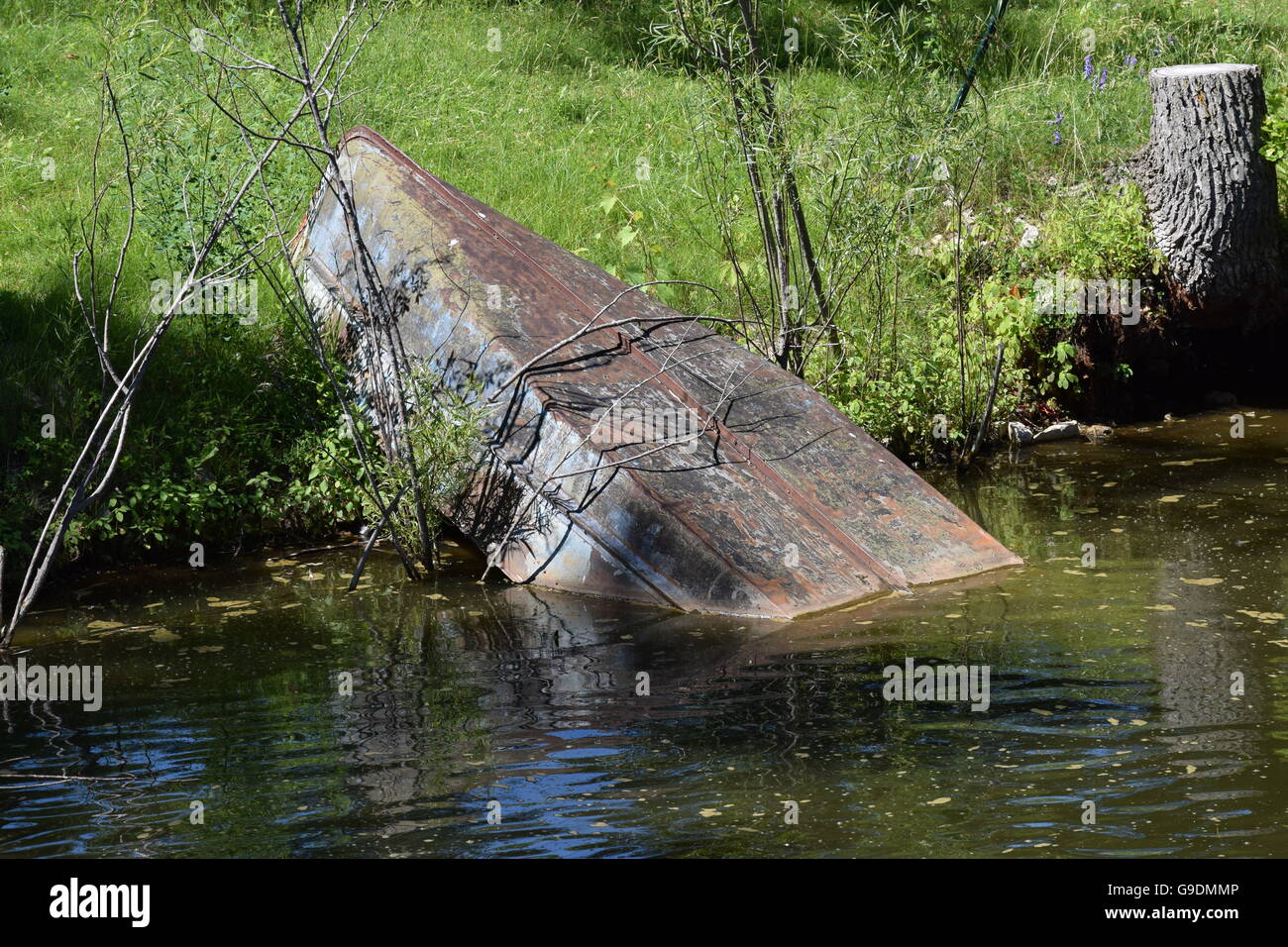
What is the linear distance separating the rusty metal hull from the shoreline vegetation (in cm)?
77

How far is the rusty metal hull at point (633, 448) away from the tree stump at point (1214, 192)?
9.64 feet

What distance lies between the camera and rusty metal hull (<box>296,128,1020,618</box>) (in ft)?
18.3

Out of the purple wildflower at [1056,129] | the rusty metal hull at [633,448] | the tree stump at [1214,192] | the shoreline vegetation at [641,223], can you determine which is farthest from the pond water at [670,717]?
the purple wildflower at [1056,129]

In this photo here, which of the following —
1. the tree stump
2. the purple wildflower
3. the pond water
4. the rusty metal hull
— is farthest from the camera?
the purple wildflower

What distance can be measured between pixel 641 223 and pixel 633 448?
357 centimetres

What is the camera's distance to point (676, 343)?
21.9 ft

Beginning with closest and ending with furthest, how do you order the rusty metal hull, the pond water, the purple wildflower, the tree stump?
1. the pond water
2. the rusty metal hull
3. the tree stump
4. the purple wildflower

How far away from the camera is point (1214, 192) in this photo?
804 centimetres

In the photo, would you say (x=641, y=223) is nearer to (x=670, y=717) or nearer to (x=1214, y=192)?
(x=1214, y=192)

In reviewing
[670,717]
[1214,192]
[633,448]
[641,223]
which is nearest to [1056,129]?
[1214,192]

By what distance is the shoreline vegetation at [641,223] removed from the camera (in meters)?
6.70

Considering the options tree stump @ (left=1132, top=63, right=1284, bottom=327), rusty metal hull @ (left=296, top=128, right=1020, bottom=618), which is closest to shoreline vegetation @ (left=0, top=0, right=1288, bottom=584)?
tree stump @ (left=1132, top=63, right=1284, bottom=327)

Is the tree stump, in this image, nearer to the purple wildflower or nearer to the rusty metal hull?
the purple wildflower

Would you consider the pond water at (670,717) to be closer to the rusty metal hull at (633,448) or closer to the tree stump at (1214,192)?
the rusty metal hull at (633,448)
